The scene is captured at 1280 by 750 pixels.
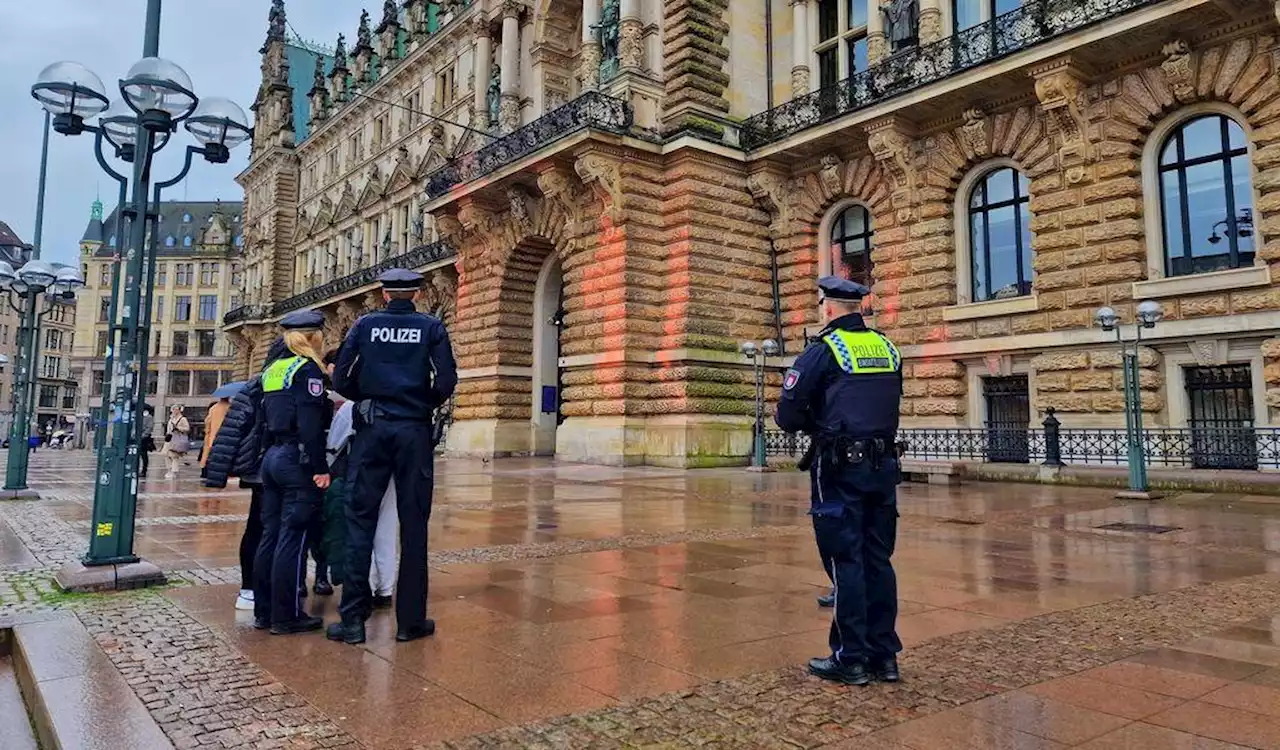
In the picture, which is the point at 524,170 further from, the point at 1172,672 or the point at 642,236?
the point at 1172,672

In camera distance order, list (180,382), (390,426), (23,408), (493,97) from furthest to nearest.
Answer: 1. (180,382)
2. (493,97)
3. (23,408)
4. (390,426)

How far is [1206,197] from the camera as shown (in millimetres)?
16156

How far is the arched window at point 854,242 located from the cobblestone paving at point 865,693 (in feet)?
56.7

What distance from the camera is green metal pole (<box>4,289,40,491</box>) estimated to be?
14.4 meters

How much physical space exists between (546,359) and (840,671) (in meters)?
23.8

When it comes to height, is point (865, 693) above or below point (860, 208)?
below

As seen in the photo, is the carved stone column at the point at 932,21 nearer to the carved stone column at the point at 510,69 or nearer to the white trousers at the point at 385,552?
the carved stone column at the point at 510,69

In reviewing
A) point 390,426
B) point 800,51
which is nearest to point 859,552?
point 390,426

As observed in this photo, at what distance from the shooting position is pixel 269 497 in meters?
5.25

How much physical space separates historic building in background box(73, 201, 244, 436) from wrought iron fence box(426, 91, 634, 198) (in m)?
57.9

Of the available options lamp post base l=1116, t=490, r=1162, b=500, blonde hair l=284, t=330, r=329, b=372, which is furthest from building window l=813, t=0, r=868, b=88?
blonde hair l=284, t=330, r=329, b=372

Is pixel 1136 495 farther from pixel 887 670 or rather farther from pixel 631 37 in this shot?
pixel 631 37

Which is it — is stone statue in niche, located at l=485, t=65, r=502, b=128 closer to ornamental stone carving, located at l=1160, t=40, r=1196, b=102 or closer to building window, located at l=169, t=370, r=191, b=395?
ornamental stone carving, located at l=1160, t=40, r=1196, b=102

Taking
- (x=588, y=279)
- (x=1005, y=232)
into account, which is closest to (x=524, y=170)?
(x=588, y=279)
